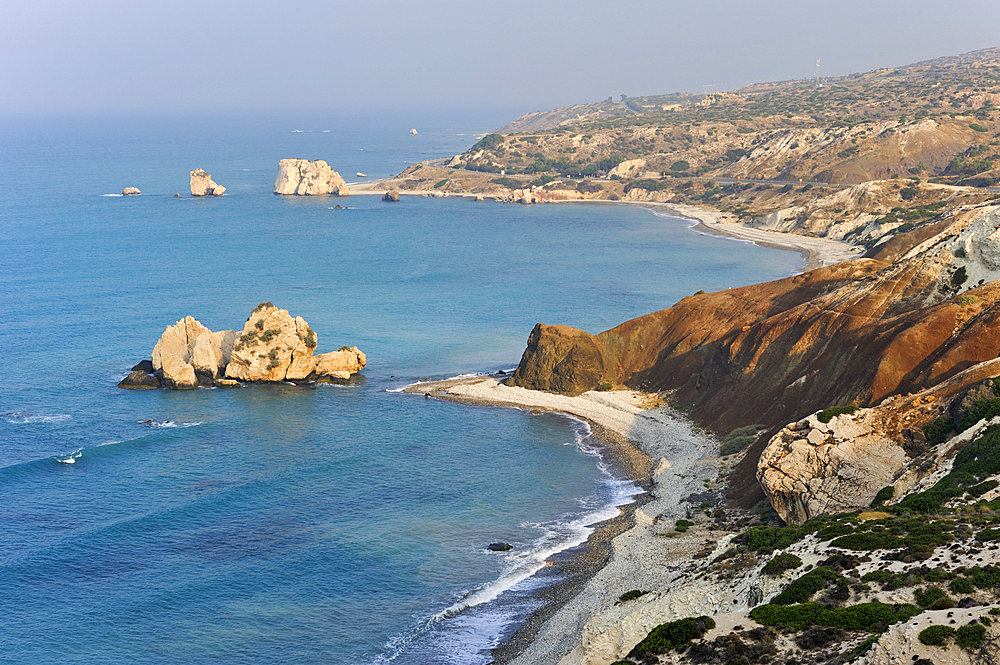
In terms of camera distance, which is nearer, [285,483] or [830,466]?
[830,466]

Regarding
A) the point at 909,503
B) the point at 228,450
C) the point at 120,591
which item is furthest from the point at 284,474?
the point at 909,503

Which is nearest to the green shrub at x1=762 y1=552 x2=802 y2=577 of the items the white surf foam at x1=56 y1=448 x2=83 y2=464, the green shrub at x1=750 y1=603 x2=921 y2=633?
the green shrub at x1=750 y1=603 x2=921 y2=633

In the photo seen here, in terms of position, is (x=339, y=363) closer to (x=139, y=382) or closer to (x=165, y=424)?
(x=139, y=382)

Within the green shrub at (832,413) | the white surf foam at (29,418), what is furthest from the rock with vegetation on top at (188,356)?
the green shrub at (832,413)

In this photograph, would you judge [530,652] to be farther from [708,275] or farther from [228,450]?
[708,275]

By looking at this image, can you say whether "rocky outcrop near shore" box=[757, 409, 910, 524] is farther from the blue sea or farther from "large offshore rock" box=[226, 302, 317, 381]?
"large offshore rock" box=[226, 302, 317, 381]

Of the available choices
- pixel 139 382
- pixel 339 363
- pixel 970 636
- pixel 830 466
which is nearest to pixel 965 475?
pixel 830 466

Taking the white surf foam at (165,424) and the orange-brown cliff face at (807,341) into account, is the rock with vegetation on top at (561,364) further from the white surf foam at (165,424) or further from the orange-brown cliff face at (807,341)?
the white surf foam at (165,424)
